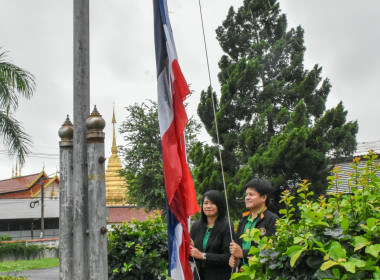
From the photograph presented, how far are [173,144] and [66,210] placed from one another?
0.96 m

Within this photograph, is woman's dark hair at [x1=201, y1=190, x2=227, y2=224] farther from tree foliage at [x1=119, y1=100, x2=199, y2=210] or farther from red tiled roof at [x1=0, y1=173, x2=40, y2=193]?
red tiled roof at [x1=0, y1=173, x2=40, y2=193]

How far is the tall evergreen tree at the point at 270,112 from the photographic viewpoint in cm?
1133

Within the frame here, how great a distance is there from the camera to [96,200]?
2572 millimetres

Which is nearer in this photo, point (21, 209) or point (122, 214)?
point (21, 209)

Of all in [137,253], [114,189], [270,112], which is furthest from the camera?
[114,189]

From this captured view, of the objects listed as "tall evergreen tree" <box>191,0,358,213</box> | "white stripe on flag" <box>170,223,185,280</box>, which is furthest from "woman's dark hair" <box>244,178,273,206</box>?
"tall evergreen tree" <box>191,0,358,213</box>

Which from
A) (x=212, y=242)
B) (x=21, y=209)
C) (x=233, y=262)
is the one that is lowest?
(x=233, y=262)

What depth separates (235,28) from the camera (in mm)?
14977

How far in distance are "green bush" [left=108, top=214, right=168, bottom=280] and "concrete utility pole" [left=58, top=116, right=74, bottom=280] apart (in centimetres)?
201

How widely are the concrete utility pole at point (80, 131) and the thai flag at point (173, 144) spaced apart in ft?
1.99

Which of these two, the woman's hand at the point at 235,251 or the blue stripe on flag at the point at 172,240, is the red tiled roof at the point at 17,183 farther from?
the woman's hand at the point at 235,251

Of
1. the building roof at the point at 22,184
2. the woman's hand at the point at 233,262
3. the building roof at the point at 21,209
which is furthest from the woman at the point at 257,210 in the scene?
the building roof at the point at 22,184

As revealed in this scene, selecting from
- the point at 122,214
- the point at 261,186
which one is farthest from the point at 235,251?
the point at 122,214

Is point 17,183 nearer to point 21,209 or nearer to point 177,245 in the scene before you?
point 21,209
